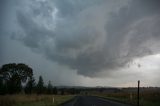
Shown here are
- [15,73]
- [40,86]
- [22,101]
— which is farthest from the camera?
[40,86]

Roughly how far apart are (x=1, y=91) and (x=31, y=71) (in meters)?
19.9

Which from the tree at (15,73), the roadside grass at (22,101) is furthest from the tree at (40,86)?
the roadside grass at (22,101)

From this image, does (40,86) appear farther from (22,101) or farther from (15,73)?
(22,101)

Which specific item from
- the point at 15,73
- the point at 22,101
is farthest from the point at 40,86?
the point at 22,101

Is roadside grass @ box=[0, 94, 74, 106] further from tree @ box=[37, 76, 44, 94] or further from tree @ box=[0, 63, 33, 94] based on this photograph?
tree @ box=[37, 76, 44, 94]

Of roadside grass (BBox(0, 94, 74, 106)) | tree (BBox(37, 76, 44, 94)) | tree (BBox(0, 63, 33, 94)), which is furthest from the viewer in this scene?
tree (BBox(37, 76, 44, 94))

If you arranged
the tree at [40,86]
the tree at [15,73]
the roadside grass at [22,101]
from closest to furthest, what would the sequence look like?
the roadside grass at [22,101], the tree at [15,73], the tree at [40,86]

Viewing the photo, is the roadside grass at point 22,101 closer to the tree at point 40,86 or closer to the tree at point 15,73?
the tree at point 15,73

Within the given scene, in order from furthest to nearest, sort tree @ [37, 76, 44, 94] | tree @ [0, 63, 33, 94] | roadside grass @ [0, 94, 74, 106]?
tree @ [37, 76, 44, 94]
tree @ [0, 63, 33, 94]
roadside grass @ [0, 94, 74, 106]

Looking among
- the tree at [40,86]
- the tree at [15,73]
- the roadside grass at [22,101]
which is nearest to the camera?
the roadside grass at [22,101]

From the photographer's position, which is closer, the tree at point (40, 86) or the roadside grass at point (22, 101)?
the roadside grass at point (22, 101)

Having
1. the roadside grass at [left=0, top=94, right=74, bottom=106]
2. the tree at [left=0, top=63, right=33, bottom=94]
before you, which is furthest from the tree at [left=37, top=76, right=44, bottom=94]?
the roadside grass at [left=0, top=94, right=74, bottom=106]

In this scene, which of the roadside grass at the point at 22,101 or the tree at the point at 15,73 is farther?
the tree at the point at 15,73

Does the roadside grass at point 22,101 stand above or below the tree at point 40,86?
below
